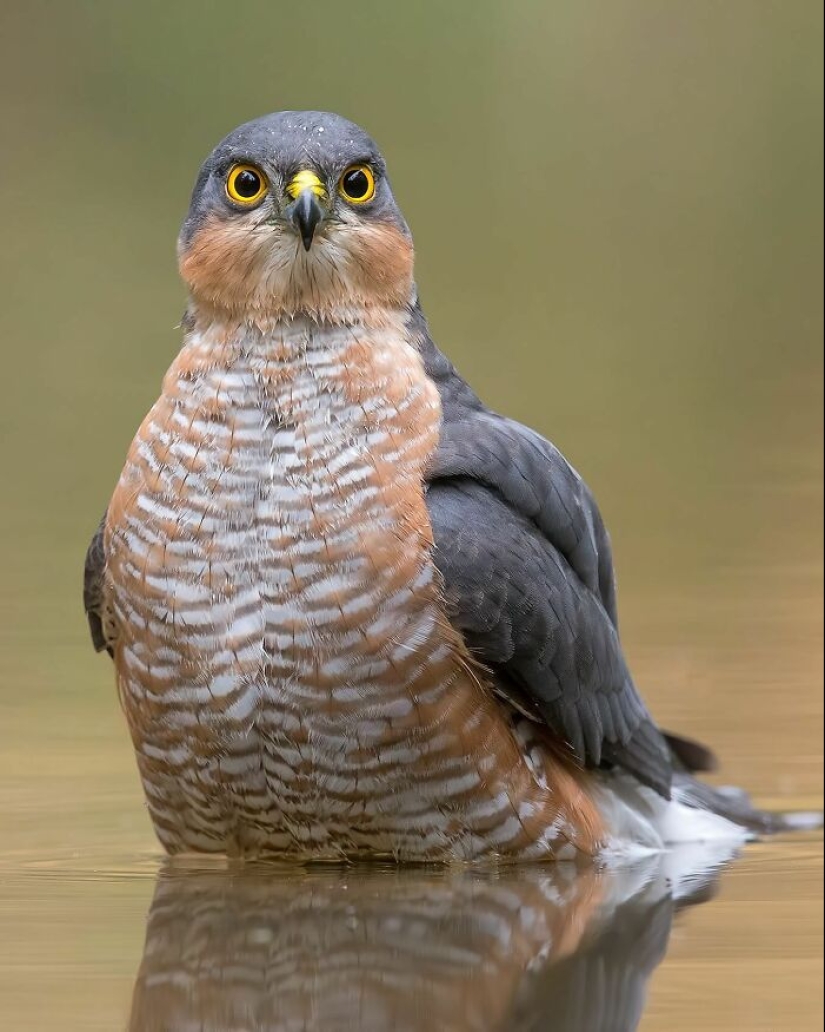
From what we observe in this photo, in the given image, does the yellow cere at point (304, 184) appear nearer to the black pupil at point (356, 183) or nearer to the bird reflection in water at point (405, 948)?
the black pupil at point (356, 183)

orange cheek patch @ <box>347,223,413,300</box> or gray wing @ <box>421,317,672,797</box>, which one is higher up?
orange cheek patch @ <box>347,223,413,300</box>

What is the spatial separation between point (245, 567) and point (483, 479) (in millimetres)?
655

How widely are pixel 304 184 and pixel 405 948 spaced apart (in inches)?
71.9

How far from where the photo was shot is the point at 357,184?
16.7ft

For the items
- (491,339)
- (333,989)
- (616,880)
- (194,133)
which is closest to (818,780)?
(616,880)

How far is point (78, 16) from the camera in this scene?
15.8 meters

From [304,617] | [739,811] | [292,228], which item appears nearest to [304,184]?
[292,228]

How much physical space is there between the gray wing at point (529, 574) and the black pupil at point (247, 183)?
582 millimetres

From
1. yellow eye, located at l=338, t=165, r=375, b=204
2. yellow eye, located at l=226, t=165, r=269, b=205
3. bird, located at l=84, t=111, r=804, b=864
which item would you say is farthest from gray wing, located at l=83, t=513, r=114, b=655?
Result: yellow eye, located at l=338, t=165, r=375, b=204

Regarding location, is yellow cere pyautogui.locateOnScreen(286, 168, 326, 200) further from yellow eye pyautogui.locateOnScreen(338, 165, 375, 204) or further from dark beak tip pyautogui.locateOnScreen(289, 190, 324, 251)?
yellow eye pyautogui.locateOnScreen(338, 165, 375, 204)

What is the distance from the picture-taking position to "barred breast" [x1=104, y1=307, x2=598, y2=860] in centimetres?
471

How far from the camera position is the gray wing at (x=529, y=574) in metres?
4.84

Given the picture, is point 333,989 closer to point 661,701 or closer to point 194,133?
point 661,701

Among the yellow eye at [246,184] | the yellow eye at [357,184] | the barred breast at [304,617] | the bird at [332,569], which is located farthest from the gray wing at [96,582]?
the yellow eye at [357,184]
